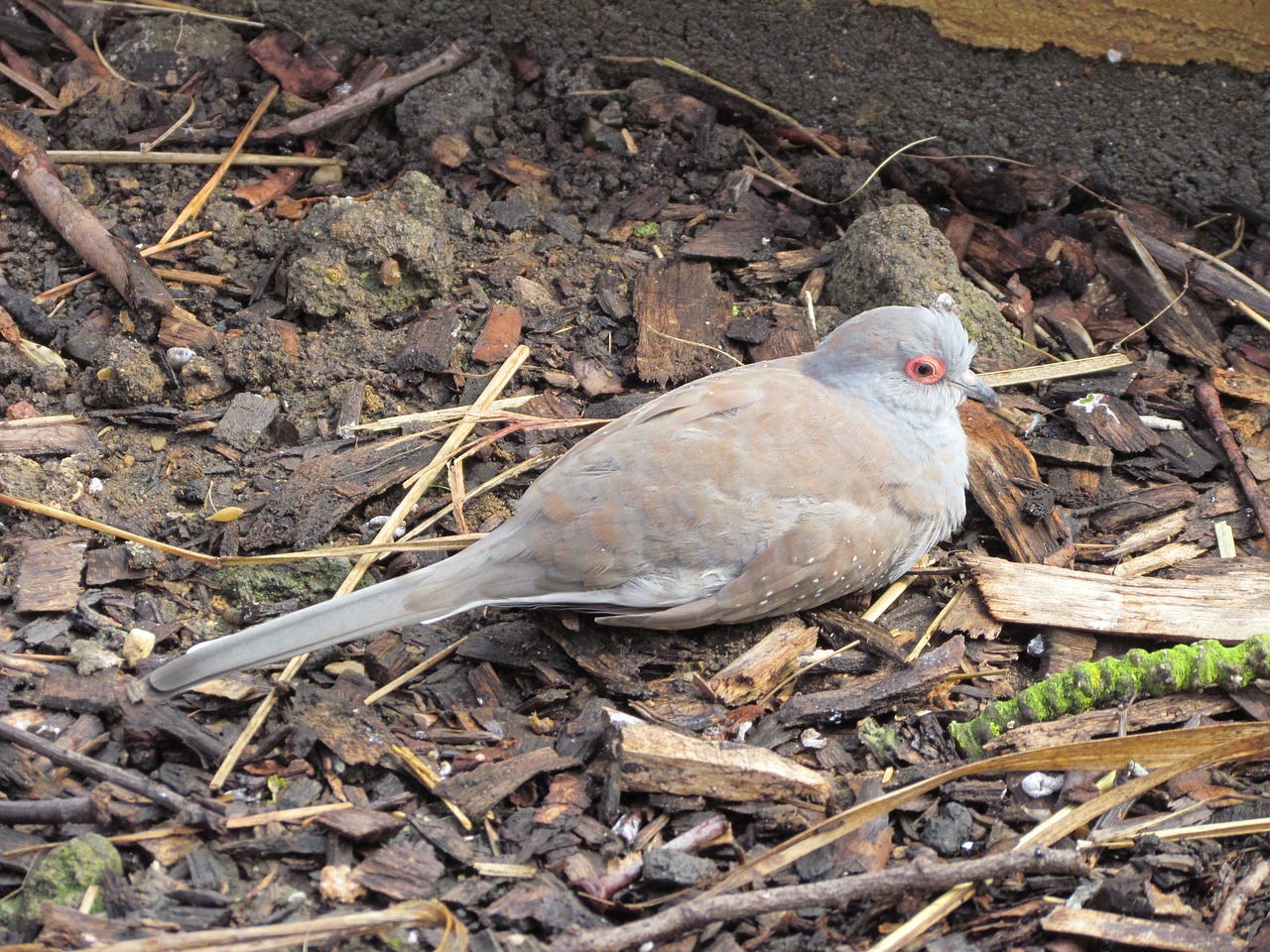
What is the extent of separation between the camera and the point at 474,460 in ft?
13.8

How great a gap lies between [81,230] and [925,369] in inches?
125

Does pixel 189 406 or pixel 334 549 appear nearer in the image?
pixel 334 549

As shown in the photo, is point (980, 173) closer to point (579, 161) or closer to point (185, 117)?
point (579, 161)

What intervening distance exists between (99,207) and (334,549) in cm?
203

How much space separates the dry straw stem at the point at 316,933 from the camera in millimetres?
2562

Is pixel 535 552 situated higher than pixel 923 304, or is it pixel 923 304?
pixel 923 304

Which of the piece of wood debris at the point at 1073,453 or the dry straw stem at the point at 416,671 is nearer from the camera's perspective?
the dry straw stem at the point at 416,671

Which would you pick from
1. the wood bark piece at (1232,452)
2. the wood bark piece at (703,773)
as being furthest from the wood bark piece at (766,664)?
the wood bark piece at (1232,452)

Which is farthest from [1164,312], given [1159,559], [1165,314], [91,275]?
[91,275]

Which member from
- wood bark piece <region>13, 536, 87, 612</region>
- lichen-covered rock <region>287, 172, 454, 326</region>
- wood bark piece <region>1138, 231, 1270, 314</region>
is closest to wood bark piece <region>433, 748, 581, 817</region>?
wood bark piece <region>13, 536, 87, 612</region>

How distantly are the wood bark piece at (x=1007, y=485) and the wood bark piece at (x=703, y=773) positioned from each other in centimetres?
131

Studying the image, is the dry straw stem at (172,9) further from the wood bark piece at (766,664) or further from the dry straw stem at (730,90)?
the wood bark piece at (766,664)

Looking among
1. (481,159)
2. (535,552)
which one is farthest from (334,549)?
(481,159)

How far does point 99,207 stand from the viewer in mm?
4730
